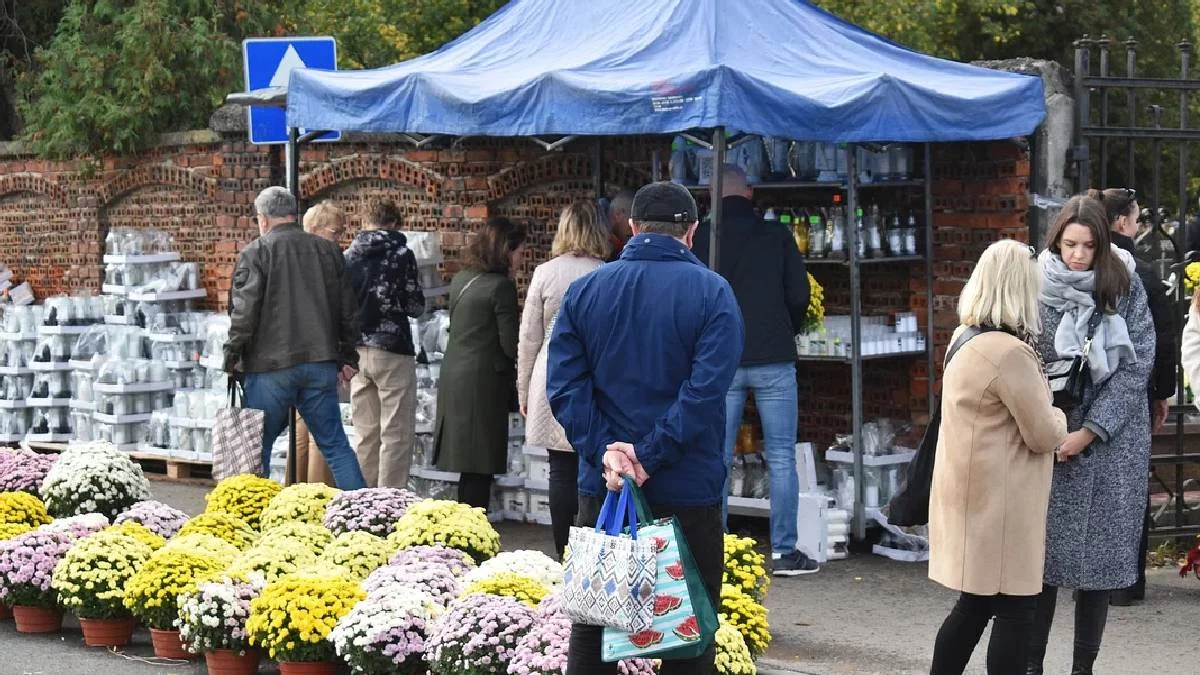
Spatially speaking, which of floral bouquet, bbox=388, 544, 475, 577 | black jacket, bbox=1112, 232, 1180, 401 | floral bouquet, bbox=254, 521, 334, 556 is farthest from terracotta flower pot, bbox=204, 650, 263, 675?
black jacket, bbox=1112, 232, 1180, 401

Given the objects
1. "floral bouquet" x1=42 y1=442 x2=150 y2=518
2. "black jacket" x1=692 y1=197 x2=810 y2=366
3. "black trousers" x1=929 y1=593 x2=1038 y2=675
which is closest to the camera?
"black trousers" x1=929 y1=593 x2=1038 y2=675

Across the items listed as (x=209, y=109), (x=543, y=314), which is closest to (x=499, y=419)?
(x=543, y=314)

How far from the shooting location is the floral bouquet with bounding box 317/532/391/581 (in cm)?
795

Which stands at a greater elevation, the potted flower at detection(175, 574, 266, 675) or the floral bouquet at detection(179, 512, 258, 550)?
the floral bouquet at detection(179, 512, 258, 550)

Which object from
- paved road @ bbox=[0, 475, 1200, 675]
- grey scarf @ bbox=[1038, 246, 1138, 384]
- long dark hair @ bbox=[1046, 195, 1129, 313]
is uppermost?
long dark hair @ bbox=[1046, 195, 1129, 313]

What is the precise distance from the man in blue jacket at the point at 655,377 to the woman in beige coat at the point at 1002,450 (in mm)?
901

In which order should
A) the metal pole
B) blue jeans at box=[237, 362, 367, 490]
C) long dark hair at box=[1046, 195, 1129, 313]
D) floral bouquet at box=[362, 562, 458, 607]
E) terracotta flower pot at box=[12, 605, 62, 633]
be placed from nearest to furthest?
long dark hair at box=[1046, 195, 1129, 313] < floral bouquet at box=[362, 562, 458, 607] < terracotta flower pot at box=[12, 605, 62, 633] < the metal pole < blue jeans at box=[237, 362, 367, 490]

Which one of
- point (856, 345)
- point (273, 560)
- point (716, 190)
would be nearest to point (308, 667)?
point (273, 560)

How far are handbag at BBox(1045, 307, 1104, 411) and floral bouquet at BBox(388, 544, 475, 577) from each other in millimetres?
2572

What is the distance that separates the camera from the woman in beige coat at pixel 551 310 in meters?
9.26

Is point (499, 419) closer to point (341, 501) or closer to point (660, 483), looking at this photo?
point (341, 501)

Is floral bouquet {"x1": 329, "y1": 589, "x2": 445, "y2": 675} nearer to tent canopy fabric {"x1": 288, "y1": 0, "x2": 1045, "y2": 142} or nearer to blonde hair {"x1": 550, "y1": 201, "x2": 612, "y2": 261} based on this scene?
tent canopy fabric {"x1": 288, "y1": 0, "x2": 1045, "y2": 142}

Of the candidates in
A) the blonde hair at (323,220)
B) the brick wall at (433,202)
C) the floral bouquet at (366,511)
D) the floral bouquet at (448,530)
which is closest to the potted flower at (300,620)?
the floral bouquet at (448,530)

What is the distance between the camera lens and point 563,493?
9039mm
